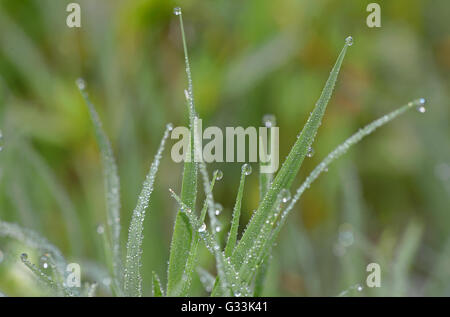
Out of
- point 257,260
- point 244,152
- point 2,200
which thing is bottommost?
point 257,260

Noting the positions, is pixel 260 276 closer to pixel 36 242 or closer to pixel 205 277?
pixel 205 277

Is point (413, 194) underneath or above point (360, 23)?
underneath

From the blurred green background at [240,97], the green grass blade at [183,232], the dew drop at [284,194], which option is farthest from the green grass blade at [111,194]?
the blurred green background at [240,97]

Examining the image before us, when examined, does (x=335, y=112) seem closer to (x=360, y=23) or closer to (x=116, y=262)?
(x=360, y=23)

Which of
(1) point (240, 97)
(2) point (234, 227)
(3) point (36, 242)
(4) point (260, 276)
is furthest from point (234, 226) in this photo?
(1) point (240, 97)

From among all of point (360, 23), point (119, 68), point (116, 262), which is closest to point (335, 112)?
point (360, 23)
